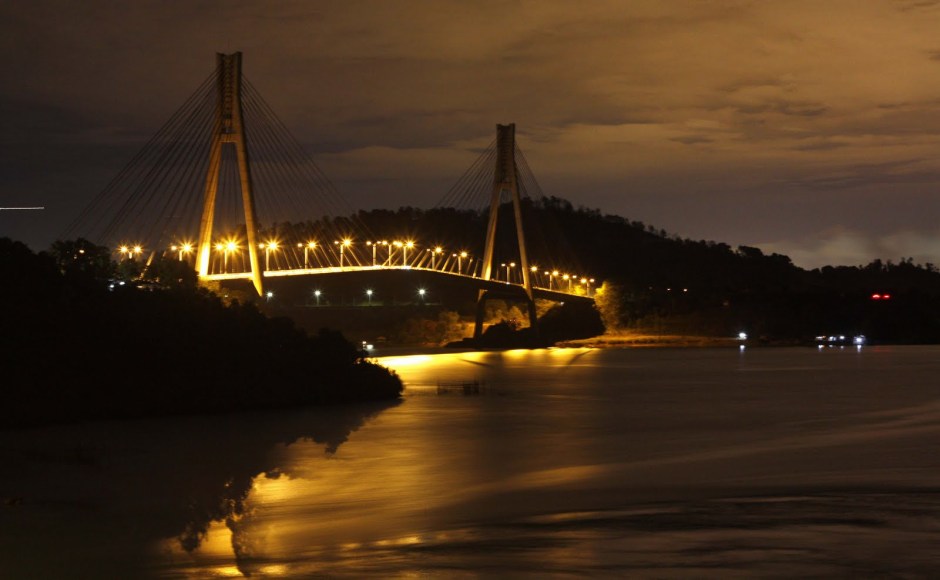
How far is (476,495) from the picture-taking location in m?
18.7

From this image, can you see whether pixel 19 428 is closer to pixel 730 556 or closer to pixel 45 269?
pixel 45 269

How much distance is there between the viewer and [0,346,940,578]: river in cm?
1327

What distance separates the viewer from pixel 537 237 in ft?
601

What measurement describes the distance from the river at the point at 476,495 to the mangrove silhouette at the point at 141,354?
1.09 metres

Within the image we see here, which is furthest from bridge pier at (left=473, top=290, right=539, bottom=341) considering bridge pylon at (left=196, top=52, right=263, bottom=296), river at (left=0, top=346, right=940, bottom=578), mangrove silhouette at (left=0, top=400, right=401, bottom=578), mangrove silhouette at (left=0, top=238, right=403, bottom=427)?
mangrove silhouette at (left=0, top=400, right=401, bottom=578)

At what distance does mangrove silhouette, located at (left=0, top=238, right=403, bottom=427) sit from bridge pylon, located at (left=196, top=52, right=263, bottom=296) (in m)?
11.5

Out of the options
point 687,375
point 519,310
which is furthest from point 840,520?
point 519,310

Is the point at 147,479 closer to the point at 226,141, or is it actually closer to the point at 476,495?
the point at 476,495

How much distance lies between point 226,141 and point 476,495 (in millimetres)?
33247

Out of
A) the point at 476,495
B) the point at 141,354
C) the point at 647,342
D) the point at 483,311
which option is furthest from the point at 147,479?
the point at 647,342

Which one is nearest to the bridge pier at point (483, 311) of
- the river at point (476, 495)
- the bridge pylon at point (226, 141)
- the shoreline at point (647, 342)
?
the shoreline at point (647, 342)

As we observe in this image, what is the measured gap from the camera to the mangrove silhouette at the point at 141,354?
1105 inches

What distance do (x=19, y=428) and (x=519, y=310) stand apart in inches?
3535

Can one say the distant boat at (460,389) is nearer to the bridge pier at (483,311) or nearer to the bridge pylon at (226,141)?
the bridge pylon at (226,141)
